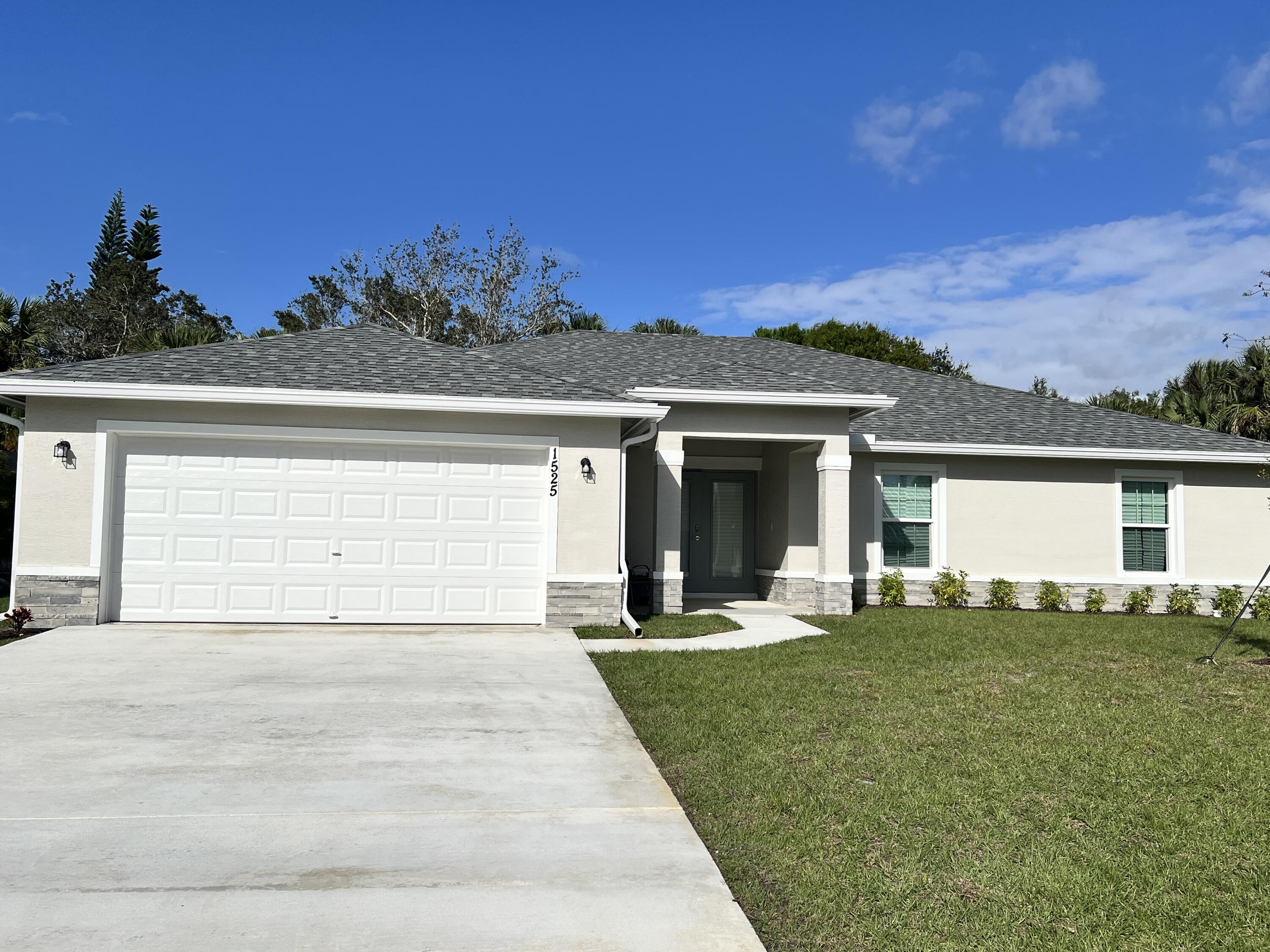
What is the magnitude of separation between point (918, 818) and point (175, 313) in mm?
41319

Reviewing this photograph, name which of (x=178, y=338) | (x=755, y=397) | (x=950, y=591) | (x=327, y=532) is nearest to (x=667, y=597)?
(x=755, y=397)

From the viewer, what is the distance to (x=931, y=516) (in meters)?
15.3

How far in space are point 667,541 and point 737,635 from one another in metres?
2.41

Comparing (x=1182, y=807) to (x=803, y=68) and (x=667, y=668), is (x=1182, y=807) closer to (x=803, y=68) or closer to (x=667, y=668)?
(x=667, y=668)

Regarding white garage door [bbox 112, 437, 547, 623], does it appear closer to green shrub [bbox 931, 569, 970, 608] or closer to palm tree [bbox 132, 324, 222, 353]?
green shrub [bbox 931, 569, 970, 608]

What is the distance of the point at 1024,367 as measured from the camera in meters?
49.7

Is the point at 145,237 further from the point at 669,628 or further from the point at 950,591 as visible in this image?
the point at 950,591

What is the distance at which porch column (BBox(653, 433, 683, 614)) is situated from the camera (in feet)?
42.7

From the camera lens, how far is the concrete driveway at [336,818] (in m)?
3.37

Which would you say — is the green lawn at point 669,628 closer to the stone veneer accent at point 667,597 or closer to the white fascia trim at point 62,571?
the stone veneer accent at point 667,597

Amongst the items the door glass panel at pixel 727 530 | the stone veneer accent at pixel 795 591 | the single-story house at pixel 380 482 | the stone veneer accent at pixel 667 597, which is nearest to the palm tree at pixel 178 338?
the single-story house at pixel 380 482

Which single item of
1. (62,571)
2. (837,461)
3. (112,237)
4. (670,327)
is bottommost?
(62,571)

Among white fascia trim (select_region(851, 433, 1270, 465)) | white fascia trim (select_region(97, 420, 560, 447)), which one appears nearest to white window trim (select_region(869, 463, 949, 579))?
white fascia trim (select_region(851, 433, 1270, 465))

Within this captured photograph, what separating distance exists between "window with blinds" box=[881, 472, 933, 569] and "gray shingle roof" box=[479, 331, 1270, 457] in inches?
33.6
